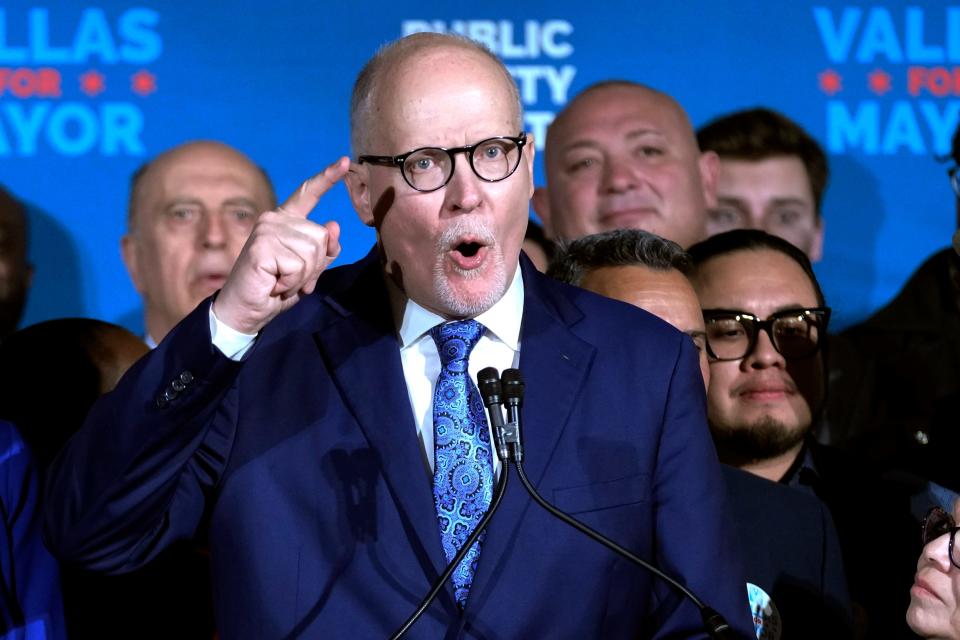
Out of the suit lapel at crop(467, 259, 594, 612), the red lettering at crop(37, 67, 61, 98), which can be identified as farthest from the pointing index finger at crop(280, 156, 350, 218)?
the red lettering at crop(37, 67, 61, 98)

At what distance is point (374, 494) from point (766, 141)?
2.25 metres

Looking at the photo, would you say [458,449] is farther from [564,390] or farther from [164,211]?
[164,211]

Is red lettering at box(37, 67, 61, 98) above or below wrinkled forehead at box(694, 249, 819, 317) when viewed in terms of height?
above

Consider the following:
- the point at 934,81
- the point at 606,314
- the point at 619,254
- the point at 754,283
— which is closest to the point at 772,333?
the point at 754,283

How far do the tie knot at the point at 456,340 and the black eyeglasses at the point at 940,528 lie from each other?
2.36 feet

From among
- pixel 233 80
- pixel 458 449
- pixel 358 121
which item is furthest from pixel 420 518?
pixel 233 80

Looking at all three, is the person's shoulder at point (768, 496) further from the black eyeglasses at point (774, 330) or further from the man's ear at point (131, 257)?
the man's ear at point (131, 257)

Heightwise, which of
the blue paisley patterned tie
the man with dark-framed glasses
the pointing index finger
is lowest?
the man with dark-framed glasses

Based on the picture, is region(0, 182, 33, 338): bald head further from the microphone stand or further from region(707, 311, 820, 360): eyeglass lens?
the microphone stand

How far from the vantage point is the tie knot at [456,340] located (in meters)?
2.15

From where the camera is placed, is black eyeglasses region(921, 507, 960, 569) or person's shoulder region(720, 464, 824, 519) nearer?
black eyeglasses region(921, 507, 960, 569)

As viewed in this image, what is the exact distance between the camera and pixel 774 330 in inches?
123

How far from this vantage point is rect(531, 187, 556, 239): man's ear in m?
3.75

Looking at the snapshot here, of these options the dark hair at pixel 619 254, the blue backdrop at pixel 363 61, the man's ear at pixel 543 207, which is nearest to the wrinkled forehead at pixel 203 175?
the blue backdrop at pixel 363 61
